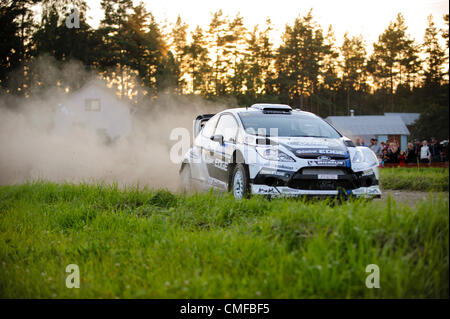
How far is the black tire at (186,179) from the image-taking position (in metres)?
9.64

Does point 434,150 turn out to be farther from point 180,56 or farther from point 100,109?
point 180,56

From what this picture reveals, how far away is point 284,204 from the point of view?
5.71 meters

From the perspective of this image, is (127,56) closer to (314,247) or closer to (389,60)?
(389,60)

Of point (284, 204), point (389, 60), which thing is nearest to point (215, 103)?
point (389, 60)

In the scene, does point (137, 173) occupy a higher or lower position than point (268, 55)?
lower

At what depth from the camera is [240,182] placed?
7320 millimetres

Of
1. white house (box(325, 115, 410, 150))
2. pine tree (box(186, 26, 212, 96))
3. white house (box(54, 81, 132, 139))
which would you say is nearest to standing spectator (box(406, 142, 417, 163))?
white house (box(54, 81, 132, 139))

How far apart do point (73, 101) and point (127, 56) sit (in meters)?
10.4

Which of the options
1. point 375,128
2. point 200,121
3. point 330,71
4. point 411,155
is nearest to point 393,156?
point 411,155

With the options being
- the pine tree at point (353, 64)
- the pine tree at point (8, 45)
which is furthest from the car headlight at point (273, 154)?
the pine tree at point (353, 64)

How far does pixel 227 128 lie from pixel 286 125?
3.80 feet

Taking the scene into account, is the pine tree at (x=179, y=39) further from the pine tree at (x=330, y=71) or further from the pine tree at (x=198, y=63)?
the pine tree at (x=330, y=71)

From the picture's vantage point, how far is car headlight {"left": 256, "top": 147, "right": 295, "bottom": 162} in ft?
22.4
